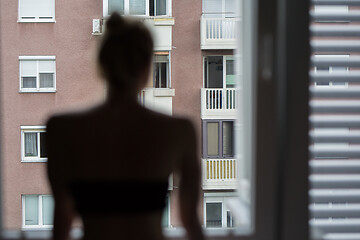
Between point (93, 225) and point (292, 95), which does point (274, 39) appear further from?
point (93, 225)

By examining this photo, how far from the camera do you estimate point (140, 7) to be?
611cm

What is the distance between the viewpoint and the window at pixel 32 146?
656 centimetres

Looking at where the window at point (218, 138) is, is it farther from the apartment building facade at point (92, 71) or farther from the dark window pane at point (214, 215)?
the dark window pane at point (214, 215)

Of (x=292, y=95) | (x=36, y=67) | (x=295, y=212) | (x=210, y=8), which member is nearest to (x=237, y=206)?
(x=295, y=212)

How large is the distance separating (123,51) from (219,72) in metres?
5.98

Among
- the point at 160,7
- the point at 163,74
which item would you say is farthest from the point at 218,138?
the point at 160,7

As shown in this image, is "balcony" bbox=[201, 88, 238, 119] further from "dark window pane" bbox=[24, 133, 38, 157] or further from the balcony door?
"dark window pane" bbox=[24, 133, 38, 157]

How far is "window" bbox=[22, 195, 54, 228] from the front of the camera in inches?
274

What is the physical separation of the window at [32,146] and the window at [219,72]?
2.75 meters

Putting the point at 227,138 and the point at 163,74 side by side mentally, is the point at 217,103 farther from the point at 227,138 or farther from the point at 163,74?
the point at 163,74

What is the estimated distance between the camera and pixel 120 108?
0.86 meters

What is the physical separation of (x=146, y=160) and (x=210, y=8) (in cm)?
582

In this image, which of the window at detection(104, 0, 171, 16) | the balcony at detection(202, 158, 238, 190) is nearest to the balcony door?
the window at detection(104, 0, 171, 16)

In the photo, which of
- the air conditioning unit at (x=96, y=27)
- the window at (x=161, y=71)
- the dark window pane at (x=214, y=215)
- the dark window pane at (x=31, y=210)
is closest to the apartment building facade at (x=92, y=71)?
the window at (x=161, y=71)
